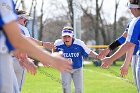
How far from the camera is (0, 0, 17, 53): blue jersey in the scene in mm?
3134

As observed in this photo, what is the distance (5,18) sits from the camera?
10.3 feet

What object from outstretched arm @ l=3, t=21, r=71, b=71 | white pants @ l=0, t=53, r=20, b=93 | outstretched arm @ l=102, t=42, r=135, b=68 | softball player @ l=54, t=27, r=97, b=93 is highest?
outstretched arm @ l=3, t=21, r=71, b=71

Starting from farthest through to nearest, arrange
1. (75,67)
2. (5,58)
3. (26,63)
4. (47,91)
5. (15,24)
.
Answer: (47,91)
(75,67)
(26,63)
(5,58)
(15,24)

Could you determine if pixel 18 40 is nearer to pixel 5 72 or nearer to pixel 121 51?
pixel 5 72

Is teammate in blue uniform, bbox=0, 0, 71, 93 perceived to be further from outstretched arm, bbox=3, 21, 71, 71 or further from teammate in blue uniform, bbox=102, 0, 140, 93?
teammate in blue uniform, bbox=102, 0, 140, 93

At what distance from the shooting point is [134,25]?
5254 millimetres

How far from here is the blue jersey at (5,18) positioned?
10.3 ft

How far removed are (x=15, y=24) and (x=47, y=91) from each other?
393 inches

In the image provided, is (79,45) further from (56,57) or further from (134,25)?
(56,57)

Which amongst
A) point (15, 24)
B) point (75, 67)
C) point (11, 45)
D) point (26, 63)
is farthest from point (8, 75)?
point (75, 67)

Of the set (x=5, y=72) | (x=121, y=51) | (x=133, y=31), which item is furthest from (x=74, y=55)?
(x=5, y=72)

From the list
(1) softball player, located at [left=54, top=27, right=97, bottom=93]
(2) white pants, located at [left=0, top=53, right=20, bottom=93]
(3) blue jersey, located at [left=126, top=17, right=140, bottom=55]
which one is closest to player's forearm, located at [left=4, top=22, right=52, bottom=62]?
(2) white pants, located at [left=0, top=53, right=20, bottom=93]

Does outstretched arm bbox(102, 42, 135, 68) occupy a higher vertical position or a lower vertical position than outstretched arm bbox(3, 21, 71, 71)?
lower

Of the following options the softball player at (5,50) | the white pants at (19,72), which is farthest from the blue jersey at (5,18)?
the white pants at (19,72)
